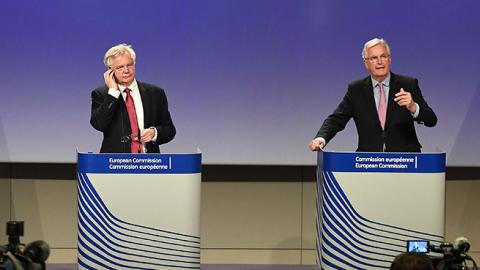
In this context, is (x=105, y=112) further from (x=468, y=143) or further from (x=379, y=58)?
(x=468, y=143)

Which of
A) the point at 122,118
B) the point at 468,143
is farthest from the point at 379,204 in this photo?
the point at 468,143

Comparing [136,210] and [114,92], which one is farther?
[114,92]

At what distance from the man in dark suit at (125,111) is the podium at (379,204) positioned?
45.9 inches

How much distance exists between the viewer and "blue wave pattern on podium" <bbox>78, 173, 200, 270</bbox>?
538cm

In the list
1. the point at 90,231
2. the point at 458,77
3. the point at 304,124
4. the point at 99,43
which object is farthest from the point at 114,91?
the point at 458,77

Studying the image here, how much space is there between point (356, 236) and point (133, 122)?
5.29 ft

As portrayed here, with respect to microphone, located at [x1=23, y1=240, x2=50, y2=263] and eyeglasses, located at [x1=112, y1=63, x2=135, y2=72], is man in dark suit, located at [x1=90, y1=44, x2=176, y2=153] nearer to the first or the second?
eyeglasses, located at [x1=112, y1=63, x2=135, y2=72]

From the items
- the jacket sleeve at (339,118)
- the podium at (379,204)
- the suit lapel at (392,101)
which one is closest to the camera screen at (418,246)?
the podium at (379,204)

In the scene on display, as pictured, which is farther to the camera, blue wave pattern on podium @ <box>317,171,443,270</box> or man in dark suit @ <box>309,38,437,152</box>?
man in dark suit @ <box>309,38,437,152</box>

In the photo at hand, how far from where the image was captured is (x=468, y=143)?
24.2 feet

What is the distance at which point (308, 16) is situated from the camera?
287 inches

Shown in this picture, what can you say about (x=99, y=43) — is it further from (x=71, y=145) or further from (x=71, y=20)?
(x=71, y=145)

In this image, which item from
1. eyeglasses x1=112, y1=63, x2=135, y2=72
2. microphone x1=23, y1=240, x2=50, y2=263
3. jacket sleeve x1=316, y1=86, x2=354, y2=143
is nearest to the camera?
microphone x1=23, y1=240, x2=50, y2=263

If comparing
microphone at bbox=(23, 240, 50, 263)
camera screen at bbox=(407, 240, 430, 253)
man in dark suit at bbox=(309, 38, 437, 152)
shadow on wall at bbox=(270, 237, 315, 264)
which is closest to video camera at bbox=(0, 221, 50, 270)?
microphone at bbox=(23, 240, 50, 263)
